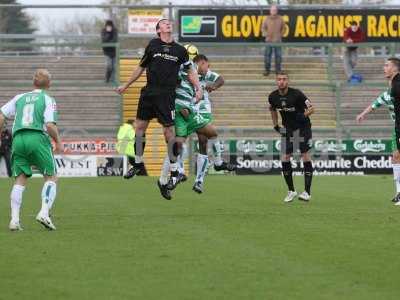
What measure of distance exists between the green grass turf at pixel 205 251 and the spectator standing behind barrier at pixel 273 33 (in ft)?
63.4

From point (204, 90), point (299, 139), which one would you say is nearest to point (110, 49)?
point (204, 90)

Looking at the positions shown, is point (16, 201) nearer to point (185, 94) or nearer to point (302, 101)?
point (185, 94)

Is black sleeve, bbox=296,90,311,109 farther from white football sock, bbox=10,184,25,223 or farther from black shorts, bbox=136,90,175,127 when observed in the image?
white football sock, bbox=10,184,25,223

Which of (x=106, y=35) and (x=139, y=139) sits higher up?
(x=106, y=35)

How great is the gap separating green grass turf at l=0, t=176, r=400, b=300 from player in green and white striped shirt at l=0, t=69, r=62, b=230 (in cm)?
46

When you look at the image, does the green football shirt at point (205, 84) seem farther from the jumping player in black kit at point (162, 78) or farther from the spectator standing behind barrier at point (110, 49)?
the spectator standing behind barrier at point (110, 49)

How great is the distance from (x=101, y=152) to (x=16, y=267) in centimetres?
2282

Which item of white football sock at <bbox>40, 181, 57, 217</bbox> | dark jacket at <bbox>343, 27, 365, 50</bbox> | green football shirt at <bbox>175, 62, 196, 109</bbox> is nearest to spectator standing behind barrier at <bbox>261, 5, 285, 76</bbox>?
dark jacket at <bbox>343, 27, 365, 50</bbox>

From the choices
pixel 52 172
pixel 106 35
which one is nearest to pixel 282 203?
pixel 52 172

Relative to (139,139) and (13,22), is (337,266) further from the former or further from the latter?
(13,22)

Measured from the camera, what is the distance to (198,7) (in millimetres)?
37031

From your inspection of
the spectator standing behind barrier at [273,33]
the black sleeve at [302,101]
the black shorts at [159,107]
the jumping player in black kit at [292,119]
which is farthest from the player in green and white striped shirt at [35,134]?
the spectator standing behind barrier at [273,33]

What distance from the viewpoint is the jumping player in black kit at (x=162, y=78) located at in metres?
15.1

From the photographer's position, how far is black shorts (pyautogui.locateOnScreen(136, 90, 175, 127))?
15.2 meters
